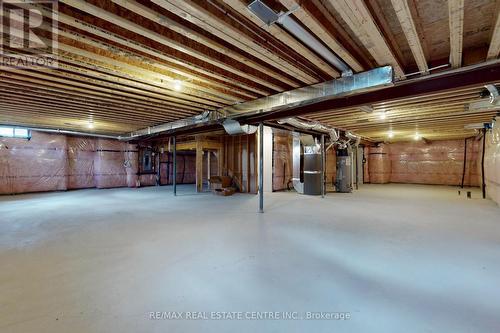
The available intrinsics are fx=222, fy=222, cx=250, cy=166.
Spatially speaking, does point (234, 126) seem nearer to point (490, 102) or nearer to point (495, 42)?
point (495, 42)

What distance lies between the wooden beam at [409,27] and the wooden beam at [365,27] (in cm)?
19

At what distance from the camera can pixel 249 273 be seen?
2.06 m

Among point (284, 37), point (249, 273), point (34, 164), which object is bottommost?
point (249, 273)

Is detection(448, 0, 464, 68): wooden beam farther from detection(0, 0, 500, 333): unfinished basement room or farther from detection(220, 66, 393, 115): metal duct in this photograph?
detection(220, 66, 393, 115): metal duct

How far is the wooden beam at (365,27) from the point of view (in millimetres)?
1714

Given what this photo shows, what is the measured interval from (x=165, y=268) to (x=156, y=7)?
7.60 ft

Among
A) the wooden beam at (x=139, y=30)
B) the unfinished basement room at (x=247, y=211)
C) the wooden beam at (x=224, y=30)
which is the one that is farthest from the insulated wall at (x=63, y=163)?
the wooden beam at (x=224, y=30)

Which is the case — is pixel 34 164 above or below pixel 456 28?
below

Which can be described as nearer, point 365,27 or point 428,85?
point 365,27

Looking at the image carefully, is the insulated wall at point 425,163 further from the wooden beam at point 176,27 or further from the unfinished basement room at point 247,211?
the wooden beam at point 176,27

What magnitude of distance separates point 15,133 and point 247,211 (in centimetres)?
816

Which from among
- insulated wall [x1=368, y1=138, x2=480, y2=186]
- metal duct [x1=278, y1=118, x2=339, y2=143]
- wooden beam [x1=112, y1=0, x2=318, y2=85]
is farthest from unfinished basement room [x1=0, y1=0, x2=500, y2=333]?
insulated wall [x1=368, y1=138, x2=480, y2=186]

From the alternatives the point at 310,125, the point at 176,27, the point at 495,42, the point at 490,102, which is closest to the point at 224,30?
the point at 176,27

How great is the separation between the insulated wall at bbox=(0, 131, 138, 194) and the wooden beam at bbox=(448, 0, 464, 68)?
10.1 meters
